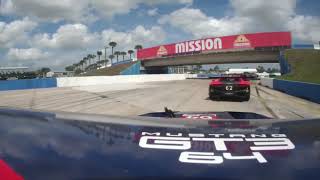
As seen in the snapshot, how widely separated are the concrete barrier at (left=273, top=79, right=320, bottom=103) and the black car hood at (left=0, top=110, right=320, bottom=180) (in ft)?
64.8

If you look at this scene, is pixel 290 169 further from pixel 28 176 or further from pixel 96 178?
pixel 28 176

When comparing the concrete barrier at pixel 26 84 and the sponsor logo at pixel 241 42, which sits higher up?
the sponsor logo at pixel 241 42

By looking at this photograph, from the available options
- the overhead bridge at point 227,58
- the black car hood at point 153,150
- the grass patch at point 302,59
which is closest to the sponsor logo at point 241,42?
the overhead bridge at point 227,58

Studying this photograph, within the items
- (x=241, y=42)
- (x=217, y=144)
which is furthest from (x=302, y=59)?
(x=217, y=144)

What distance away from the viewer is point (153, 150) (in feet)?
6.26

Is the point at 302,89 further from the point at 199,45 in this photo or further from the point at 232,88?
the point at 199,45

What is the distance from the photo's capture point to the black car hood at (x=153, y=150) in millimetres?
1692

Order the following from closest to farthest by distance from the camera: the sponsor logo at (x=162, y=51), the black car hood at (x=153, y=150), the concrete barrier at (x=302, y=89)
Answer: the black car hood at (x=153, y=150)
the concrete barrier at (x=302, y=89)
the sponsor logo at (x=162, y=51)

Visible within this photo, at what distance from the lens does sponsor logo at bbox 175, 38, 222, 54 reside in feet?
267

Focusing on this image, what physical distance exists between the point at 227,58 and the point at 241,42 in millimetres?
6781

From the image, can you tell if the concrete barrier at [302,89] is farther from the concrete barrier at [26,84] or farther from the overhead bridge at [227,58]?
the overhead bridge at [227,58]

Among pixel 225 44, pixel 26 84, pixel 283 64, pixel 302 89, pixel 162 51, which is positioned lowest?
pixel 302 89

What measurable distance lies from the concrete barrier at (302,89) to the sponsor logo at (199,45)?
4841 centimetres

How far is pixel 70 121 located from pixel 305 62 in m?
Answer: 62.1
